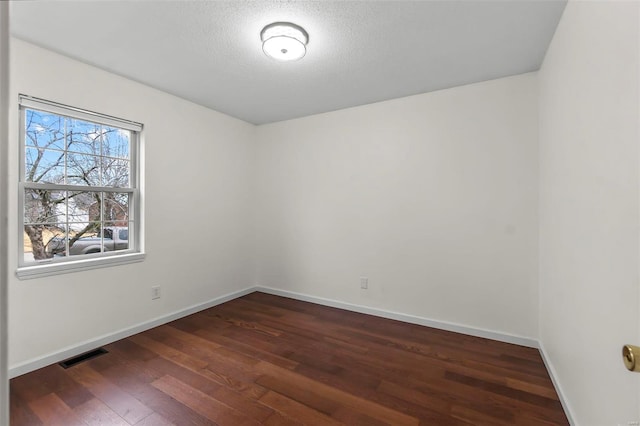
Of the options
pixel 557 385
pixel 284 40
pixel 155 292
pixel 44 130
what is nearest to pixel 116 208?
pixel 44 130

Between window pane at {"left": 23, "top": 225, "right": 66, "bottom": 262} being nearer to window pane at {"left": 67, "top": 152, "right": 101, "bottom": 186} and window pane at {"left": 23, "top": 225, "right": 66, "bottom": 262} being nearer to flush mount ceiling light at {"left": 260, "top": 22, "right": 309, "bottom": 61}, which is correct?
window pane at {"left": 67, "top": 152, "right": 101, "bottom": 186}

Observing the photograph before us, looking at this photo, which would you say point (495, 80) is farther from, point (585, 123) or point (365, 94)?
point (585, 123)

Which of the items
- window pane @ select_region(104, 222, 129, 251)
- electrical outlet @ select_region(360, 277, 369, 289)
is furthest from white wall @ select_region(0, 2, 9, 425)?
electrical outlet @ select_region(360, 277, 369, 289)

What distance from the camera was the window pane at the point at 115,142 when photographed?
272cm

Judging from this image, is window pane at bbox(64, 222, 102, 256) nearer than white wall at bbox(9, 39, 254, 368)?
No

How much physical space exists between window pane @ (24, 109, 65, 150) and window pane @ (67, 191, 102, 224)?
43cm

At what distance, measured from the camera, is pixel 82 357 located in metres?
2.36

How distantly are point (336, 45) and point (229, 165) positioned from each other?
89.9 inches

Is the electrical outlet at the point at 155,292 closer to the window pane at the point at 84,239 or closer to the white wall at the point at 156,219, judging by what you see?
the white wall at the point at 156,219

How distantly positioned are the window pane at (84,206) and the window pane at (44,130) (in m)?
0.43

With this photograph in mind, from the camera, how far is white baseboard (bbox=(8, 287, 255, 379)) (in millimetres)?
2123

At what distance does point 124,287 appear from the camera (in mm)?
2742

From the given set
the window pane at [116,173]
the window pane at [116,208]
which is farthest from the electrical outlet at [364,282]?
the window pane at [116,173]

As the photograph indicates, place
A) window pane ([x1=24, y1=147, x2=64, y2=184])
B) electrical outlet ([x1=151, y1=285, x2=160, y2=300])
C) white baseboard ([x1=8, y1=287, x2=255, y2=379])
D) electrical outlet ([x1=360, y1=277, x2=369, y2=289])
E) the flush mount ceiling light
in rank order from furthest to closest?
electrical outlet ([x1=360, y1=277, x2=369, y2=289]) → electrical outlet ([x1=151, y1=285, x2=160, y2=300]) → window pane ([x1=24, y1=147, x2=64, y2=184]) → white baseboard ([x1=8, y1=287, x2=255, y2=379]) → the flush mount ceiling light
